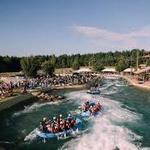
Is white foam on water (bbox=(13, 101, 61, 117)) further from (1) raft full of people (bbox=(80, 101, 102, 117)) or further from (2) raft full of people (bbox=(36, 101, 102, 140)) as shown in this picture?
(2) raft full of people (bbox=(36, 101, 102, 140))

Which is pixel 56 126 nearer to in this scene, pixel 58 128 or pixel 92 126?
pixel 58 128

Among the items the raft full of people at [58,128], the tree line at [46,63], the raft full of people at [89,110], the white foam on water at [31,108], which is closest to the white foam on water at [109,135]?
the raft full of people at [89,110]

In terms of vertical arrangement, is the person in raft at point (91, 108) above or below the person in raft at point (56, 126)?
below

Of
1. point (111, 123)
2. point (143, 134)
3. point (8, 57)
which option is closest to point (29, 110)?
point (111, 123)

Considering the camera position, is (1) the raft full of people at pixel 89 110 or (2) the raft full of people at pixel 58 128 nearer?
(2) the raft full of people at pixel 58 128

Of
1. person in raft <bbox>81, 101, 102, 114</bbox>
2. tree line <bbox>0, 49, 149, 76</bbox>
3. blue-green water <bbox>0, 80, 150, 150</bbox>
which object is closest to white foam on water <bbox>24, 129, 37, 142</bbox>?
blue-green water <bbox>0, 80, 150, 150</bbox>

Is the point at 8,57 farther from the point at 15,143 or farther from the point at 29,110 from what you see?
the point at 15,143

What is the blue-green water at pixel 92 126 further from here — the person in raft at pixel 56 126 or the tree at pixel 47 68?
the tree at pixel 47 68

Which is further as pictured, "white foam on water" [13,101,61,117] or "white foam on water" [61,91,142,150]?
"white foam on water" [13,101,61,117]
